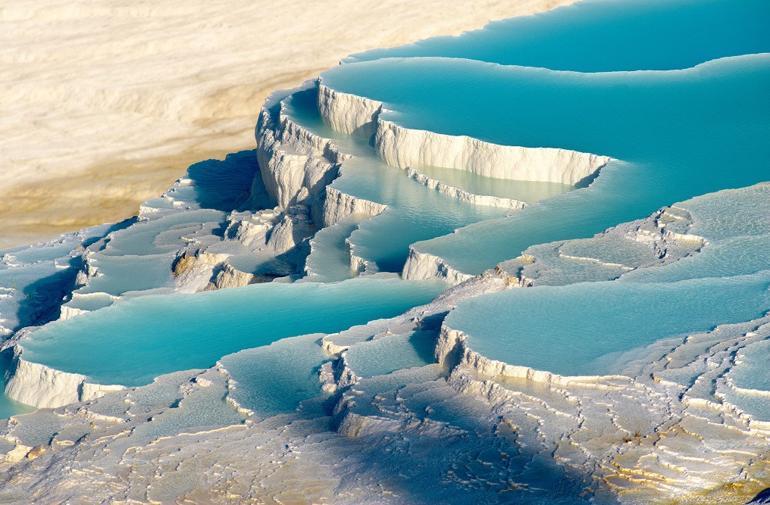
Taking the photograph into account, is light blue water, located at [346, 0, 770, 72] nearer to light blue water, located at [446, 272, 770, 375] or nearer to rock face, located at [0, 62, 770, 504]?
rock face, located at [0, 62, 770, 504]

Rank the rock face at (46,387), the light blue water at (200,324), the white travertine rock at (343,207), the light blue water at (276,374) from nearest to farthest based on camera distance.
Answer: the light blue water at (276,374) < the rock face at (46,387) < the light blue water at (200,324) < the white travertine rock at (343,207)

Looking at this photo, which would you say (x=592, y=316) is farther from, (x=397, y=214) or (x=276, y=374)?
(x=397, y=214)

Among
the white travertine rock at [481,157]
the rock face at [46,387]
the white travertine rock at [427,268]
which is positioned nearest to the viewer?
the rock face at [46,387]

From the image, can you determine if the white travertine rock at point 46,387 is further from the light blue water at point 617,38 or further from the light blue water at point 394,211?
the light blue water at point 617,38

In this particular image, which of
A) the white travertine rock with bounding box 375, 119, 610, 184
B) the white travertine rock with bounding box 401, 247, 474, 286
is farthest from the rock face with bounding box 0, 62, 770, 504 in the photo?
the white travertine rock with bounding box 375, 119, 610, 184

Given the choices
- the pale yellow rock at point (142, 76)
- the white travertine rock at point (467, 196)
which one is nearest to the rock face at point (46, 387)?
the white travertine rock at point (467, 196)

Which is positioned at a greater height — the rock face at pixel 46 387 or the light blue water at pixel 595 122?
the light blue water at pixel 595 122
